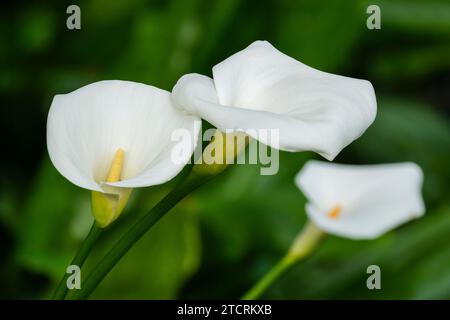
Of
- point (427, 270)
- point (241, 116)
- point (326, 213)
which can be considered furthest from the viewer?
point (427, 270)

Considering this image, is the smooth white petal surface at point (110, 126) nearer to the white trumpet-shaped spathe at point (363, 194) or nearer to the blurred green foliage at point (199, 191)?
the white trumpet-shaped spathe at point (363, 194)

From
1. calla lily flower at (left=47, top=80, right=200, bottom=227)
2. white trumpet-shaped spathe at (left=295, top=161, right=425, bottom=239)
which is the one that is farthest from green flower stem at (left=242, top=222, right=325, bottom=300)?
calla lily flower at (left=47, top=80, right=200, bottom=227)

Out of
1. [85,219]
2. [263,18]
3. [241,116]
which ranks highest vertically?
[263,18]

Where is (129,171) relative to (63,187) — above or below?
below

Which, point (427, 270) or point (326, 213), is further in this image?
point (427, 270)

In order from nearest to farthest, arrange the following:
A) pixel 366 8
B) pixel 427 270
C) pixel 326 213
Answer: pixel 326 213
pixel 427 270
pixel 366 8

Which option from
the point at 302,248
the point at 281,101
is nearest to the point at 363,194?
the point at 302,248

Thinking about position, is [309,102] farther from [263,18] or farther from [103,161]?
[263,18]

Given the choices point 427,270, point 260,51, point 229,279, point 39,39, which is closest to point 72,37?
point 39,39

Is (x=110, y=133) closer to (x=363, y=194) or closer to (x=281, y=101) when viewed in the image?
(x=281, y=101)
